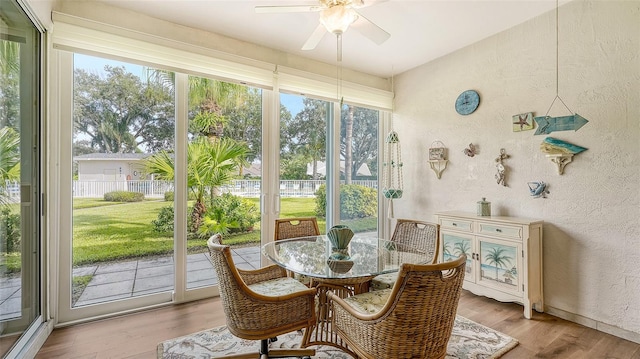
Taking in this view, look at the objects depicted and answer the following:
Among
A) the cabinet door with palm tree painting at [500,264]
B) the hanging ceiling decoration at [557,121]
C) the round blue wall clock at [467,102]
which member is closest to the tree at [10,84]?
the cabinet door with palm tree painting at [500,264]

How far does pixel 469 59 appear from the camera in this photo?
10.6ft

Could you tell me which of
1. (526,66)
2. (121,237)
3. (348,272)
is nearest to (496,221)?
(526,66)

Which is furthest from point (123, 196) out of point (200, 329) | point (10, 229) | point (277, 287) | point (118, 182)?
point (277, 287)

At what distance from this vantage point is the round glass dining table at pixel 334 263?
5.45 feet

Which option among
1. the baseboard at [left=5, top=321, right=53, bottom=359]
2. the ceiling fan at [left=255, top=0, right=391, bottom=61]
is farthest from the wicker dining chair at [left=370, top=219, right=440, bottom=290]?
the baseboard at [left=5, top=321, right=53, bottom=359]

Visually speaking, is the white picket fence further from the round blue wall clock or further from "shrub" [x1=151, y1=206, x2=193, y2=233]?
the round blue wall clock

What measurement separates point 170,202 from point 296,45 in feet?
6.70

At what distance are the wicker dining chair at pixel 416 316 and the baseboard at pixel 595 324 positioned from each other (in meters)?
1.94

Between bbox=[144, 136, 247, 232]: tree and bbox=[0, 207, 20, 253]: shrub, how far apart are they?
0.97 meters

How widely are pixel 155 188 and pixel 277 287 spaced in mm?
1562

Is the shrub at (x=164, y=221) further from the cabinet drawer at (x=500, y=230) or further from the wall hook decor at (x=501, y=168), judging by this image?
the wall hook decor at (x=501, y=168)

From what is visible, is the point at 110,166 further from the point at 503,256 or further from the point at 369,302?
the point at 503,256

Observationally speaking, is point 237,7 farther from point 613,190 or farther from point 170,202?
point 613,190

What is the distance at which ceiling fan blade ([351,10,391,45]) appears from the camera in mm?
1960
